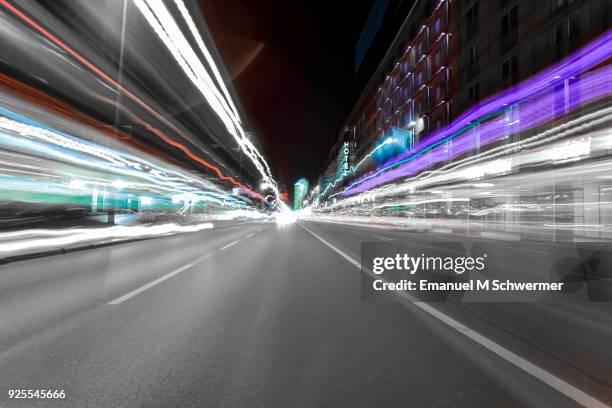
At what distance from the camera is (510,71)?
2845 centimetres

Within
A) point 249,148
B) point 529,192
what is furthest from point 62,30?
point 249,148

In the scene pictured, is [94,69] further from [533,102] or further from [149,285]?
[533,102]

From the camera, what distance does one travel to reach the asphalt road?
8.82 ft

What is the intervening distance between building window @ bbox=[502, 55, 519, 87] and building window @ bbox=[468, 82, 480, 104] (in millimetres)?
3730

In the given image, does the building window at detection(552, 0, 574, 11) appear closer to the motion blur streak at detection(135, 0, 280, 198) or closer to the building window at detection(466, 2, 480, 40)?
the building window at detection(466, 2, 480, 40)

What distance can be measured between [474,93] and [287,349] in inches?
1423

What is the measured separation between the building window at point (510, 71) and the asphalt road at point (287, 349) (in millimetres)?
27806

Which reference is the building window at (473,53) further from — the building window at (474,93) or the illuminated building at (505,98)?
the building window at (474,93)

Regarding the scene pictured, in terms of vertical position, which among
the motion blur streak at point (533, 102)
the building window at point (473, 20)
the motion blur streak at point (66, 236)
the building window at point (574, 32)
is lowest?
the motion blur streak at point (66, 236)

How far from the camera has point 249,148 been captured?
54.4m

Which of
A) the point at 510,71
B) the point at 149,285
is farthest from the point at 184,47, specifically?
the point at 510,71

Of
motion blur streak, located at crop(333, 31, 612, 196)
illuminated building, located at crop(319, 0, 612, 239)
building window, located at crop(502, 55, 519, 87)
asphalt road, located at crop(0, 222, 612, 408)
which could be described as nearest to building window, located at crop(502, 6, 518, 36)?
illuminated building, located at crop(319, 0, 612, 239)

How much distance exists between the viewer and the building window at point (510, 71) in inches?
1088

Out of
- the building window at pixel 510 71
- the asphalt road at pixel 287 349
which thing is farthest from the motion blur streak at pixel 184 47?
the building window at pixel 510 71
